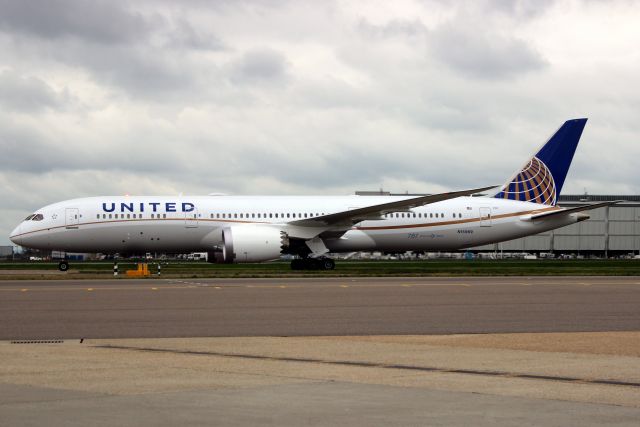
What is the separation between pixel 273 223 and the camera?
4638cm

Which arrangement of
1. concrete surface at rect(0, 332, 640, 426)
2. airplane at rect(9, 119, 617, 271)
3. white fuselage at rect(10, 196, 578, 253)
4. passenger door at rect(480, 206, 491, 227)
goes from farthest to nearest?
passenger door at rect(480, 206, 491, 227), white fuselage at rect(10, 196, 578, 253), airplane at rect(9, 119, 617, 271), concrete surface at rect(0, 332, 640, 426)

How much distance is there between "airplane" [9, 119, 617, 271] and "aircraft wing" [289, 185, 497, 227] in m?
0.05

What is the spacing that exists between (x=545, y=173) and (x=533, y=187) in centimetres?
101

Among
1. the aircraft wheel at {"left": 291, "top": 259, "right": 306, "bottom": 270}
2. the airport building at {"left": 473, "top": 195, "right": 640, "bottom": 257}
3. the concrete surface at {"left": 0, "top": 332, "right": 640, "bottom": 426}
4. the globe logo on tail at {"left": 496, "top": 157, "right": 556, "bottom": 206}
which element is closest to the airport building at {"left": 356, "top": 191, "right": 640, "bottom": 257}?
the airport building at {"left": 473, "top": 195, "right": 640, "bottom": 257}

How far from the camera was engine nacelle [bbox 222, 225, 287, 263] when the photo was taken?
41.4 meters

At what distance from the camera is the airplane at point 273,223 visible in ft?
147

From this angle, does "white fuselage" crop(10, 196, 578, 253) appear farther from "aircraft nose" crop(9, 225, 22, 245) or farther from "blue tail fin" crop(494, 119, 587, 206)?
"blue tail fin" crop(494, 119, 587, 206)

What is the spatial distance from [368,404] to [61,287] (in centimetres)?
2182

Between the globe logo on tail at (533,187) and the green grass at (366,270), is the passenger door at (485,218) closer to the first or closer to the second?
the globe logo on tail at (533,187)

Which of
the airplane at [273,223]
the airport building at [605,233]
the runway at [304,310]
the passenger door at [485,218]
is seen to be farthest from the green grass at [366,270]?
the airport building at [605,233]

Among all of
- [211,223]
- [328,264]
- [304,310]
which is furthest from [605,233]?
[304,310]

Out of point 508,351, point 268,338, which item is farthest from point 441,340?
point 268,338

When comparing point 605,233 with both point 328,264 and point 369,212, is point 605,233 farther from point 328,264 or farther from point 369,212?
point 369,212

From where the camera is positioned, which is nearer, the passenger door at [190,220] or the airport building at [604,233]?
the passenger door at [190,220]
